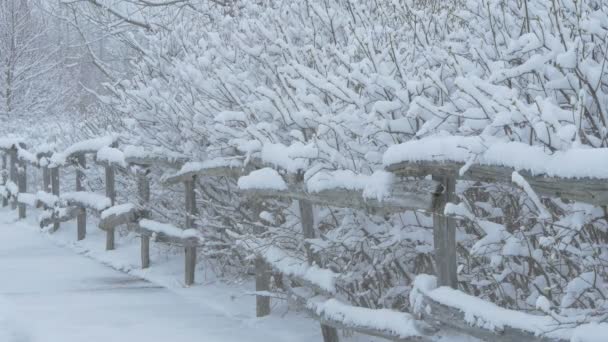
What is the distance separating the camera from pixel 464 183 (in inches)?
189

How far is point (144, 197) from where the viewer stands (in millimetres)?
9766

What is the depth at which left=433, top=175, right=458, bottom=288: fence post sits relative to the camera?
14.3ft

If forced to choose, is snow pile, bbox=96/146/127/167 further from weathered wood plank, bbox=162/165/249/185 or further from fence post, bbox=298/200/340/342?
fence post, bbox=298/200/340/342

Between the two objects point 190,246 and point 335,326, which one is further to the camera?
point 190,246

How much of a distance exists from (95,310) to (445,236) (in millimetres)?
3671

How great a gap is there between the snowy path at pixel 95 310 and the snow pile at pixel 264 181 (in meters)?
1.02

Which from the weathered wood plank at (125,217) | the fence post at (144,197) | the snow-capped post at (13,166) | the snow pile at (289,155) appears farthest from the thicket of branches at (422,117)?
the snow-capped post at (13,166)

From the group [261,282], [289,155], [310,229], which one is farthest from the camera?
[261,282]

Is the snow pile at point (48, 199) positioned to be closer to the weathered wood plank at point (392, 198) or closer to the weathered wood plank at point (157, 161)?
the weathered wood plank at point (157, 161)

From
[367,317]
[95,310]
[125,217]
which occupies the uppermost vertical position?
[125,217]

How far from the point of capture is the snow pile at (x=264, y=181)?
19.4 ft

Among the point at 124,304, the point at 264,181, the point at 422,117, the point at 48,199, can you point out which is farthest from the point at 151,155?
the point at 48,199

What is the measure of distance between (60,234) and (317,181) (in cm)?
819

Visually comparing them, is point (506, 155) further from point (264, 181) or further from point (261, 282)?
point (261, 282)
